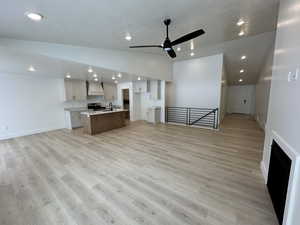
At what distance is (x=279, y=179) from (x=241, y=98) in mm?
11020

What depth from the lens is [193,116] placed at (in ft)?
23.5

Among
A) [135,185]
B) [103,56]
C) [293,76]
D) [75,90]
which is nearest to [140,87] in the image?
[75,90]

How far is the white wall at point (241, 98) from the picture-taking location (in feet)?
33.8

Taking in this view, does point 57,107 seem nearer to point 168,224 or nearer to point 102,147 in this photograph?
point 102,147

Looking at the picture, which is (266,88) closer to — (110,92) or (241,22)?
(241,22)

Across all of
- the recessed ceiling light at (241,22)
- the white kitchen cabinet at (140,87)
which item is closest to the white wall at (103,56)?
the white kitchen cabinet at (140,87)

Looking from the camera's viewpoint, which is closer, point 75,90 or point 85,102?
point 75,90

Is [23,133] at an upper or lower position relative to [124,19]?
lower

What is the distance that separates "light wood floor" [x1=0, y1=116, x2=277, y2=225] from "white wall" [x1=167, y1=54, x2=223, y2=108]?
3.12 metres

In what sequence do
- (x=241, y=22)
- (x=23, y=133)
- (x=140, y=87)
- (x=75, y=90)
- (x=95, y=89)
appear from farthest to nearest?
(x=140, y=87) → (x=95, y=89) → (x=75, y=90) → (x=23, y=133) → (x=241, y=22)

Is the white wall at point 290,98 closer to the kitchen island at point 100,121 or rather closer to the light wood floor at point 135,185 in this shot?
the light wood floor at point 135,185

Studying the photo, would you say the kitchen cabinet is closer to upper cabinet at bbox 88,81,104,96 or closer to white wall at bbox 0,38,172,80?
upper cabinet at bbox 88,81,104,96

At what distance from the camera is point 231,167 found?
274 centimetres

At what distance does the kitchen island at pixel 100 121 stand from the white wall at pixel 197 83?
328cm
